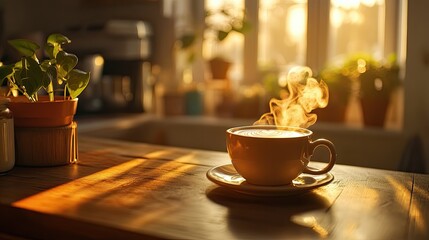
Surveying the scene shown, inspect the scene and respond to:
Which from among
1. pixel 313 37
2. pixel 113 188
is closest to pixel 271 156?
pixel 113 188

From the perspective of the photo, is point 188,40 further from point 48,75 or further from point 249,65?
point 48,75

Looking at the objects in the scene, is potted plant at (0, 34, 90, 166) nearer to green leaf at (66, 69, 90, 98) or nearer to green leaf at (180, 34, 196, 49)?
green leaf at (66, 69, 90, 98)

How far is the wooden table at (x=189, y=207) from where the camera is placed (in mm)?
626

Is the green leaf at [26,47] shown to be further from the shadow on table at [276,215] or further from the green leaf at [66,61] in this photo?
the shadow on table at [276,215]

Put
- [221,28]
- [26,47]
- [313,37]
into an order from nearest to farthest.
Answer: [26,47] → [313,37] → [221,28]

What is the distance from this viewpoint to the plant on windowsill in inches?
103

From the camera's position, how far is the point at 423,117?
7.11 feet

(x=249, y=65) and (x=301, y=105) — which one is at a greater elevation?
(x=249, y=65)

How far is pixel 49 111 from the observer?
0.98 meters

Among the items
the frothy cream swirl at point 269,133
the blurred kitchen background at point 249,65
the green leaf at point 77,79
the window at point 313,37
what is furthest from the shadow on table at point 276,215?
the window at point 313,37

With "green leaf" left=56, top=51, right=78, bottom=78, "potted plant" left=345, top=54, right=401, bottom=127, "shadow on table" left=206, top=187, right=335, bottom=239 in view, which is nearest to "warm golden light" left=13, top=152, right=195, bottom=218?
"shadow on table" left=206, top=187, right=335, bottom=239

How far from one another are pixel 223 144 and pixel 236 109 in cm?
27

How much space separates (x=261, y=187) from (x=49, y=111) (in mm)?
478

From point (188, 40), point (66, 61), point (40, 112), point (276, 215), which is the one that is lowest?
point (276, 215)
